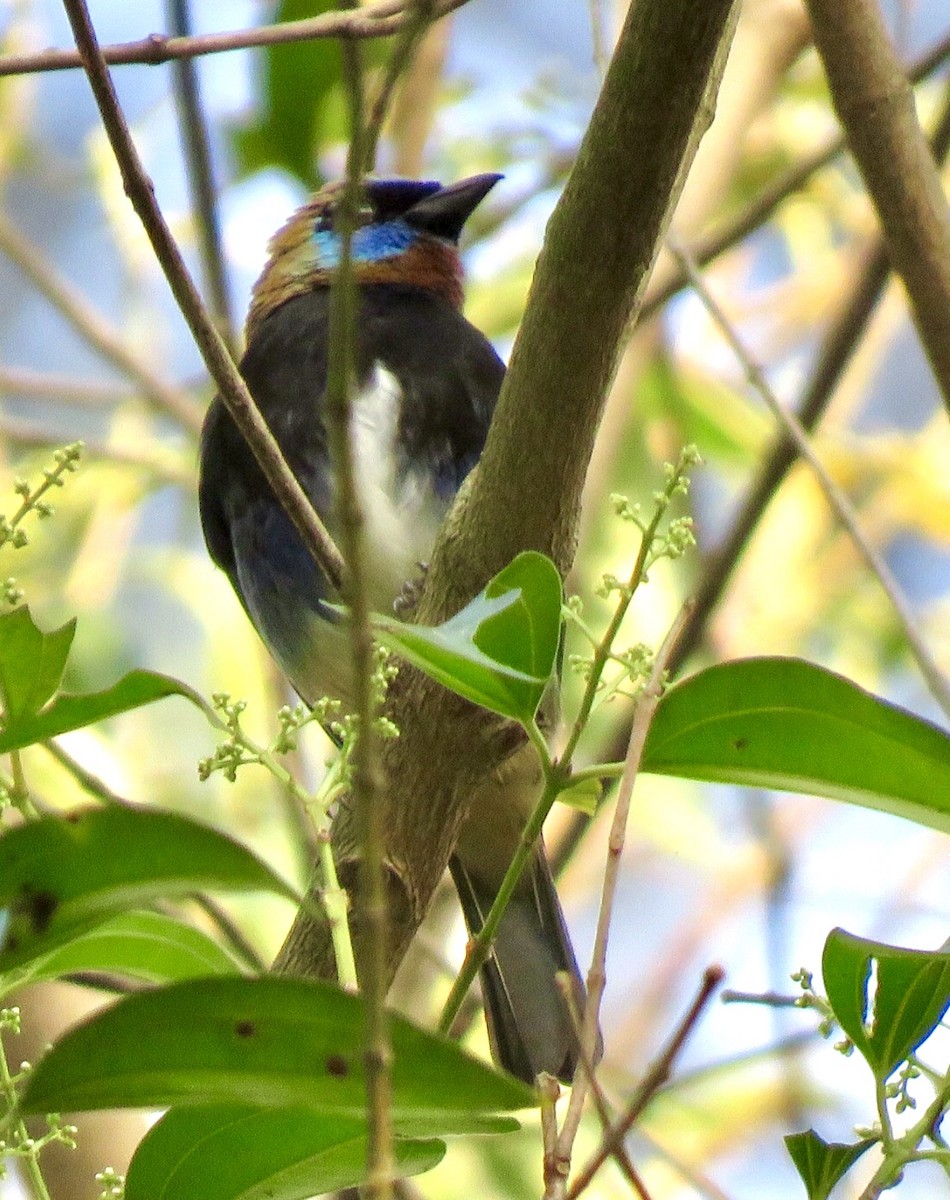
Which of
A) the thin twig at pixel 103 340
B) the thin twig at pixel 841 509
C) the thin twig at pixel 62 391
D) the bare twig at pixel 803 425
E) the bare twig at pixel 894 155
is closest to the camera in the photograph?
the bare twig at pixel 894 155

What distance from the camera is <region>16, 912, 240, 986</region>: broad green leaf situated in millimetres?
1137

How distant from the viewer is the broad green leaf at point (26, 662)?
110 cm

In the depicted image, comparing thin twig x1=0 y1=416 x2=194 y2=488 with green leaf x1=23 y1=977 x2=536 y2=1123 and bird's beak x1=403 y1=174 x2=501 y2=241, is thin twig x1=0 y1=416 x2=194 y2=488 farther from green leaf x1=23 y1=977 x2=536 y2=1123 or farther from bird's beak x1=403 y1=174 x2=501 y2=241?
green leaf x1=23 y1=977 x2=536 y2=1123

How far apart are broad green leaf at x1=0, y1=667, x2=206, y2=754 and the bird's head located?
6.16 ft

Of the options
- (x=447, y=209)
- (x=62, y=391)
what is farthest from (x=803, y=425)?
(x=62, y=391)

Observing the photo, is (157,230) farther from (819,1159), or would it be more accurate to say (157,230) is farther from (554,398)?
(819,1159)

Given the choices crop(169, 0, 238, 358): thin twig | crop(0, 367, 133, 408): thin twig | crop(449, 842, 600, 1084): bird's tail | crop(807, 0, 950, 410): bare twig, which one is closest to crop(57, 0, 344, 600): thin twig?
crop(807, 0, 950, 410): bare twig

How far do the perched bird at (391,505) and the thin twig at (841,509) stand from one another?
0.39 metres

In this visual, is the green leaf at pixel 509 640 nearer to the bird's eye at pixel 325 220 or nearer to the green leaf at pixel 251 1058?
the green leaf at pixel 251 1058

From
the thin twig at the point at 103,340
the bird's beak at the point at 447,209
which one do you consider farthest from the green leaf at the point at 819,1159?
the thin twig at the point at 103,340

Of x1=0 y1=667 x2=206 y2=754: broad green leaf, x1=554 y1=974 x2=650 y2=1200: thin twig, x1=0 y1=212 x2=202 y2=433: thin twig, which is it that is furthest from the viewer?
x1=0 y1=212 x2=202 y2=433: thin twig

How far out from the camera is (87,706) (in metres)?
1.03

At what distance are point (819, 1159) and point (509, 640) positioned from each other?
0.37 m

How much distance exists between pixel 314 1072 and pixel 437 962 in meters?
1.60
